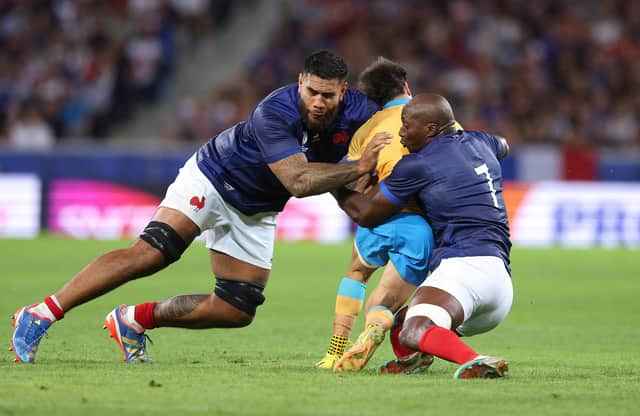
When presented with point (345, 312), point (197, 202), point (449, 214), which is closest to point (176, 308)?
point (197, 202)

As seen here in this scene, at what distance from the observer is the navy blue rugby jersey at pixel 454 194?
22.8 ft

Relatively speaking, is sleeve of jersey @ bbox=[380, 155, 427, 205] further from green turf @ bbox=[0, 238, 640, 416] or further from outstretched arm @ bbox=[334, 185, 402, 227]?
green turf @ bbox=[0, 238, 640, 416]

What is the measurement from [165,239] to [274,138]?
37.2 inches

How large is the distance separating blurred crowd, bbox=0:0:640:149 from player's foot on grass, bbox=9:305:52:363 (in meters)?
14.9

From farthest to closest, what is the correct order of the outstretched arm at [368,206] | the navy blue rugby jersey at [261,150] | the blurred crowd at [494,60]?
the blurred crowd at [494,60] → the navy blue rugby jersey at [261,150] → the outstretched arm at [368,206]

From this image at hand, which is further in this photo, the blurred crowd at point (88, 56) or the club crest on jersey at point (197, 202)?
the blurred crowd at point (88, 56)

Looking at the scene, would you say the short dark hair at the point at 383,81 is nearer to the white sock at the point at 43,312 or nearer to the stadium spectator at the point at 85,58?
the white sock at the point at 43,312

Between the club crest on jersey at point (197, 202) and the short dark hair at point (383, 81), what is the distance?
1262 millimetres

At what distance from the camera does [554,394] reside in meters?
6.12

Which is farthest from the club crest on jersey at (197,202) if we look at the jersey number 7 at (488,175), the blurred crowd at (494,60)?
the blurred crowd at (494,60)

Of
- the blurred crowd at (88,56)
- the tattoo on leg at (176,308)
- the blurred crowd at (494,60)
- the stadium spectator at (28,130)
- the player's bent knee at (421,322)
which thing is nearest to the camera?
the player's bent knee at (421,322)

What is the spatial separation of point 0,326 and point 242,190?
9.72 feet

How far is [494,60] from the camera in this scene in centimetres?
2405

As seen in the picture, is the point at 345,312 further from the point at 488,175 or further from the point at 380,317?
the point at 488,175
